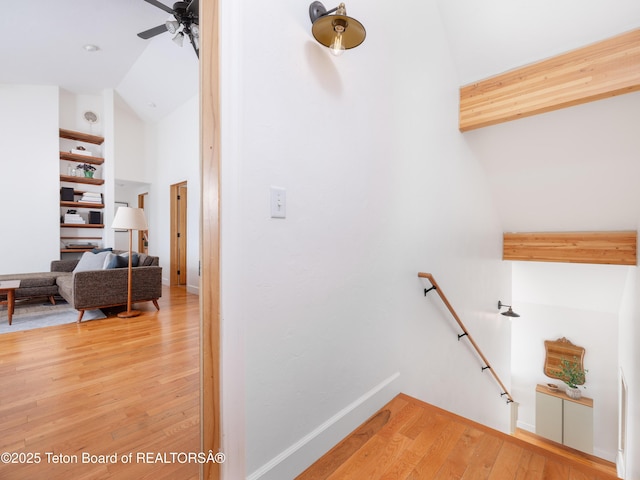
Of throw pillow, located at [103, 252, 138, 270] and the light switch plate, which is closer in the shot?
the light switch plate

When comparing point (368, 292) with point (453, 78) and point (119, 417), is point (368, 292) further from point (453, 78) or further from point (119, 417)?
point (453, 78)

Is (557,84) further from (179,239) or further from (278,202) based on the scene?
(179,239)

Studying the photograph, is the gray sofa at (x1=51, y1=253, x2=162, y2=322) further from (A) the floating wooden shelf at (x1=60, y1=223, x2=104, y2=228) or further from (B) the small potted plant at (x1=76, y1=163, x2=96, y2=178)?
(B) the small potted plant at (x1=76, y1=163, x2=96, y2=178)

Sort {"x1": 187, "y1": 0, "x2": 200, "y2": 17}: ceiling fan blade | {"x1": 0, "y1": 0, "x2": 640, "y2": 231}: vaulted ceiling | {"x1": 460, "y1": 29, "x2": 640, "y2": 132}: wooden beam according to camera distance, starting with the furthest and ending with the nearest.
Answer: {"x1": 187, "y1": 0, "x2": 200, "y2": 17}: ceiling fan blade < {"x1": 0, "y1": 0, "x2": 640, "y2": 231}: vaulted ceiling < {"x1": 460, "y1": 29, "x2": 640, "y2": 132}: wooden beam

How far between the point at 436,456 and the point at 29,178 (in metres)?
6.71

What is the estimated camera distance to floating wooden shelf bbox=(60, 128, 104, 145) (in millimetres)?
5445

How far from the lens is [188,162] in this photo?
552cm

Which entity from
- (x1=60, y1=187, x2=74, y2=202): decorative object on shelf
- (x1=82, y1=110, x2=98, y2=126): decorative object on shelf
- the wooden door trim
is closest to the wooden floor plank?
the wooden door trim

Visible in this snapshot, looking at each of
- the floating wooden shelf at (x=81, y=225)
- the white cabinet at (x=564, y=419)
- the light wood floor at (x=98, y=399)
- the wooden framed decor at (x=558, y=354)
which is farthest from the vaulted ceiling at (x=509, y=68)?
the white cabinet at (x=564, y=419)

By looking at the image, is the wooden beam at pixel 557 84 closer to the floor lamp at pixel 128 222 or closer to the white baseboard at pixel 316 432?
the white baseboard at pixel 316 432

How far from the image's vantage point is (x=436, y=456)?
1487 millimetres

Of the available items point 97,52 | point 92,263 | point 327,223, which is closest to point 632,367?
point 327,223

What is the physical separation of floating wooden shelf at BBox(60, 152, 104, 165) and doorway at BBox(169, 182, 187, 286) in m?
1.49

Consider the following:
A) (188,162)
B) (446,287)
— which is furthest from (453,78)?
(188,162)
